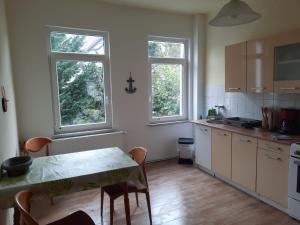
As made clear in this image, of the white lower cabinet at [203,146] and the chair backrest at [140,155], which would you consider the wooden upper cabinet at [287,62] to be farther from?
the chair backrest at [140,155]

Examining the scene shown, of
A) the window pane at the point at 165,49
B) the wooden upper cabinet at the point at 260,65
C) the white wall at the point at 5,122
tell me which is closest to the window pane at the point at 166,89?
the window pane at the point at 165,49

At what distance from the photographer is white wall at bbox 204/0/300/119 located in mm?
2816

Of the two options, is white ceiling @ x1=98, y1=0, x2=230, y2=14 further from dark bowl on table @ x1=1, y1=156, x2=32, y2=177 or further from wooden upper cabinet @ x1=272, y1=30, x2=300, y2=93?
dark bowl on table @ x1=1, y1=156, x2=32, y2=177

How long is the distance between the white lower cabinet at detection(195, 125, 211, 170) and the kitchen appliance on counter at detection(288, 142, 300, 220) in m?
1.28

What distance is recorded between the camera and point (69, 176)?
1738mm

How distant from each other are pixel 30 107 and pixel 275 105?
3363mm

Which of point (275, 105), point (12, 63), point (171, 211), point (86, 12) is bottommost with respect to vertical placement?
Answer: point (171, 211)

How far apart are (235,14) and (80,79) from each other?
97.9 inches

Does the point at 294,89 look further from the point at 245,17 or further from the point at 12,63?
the point at 12,63

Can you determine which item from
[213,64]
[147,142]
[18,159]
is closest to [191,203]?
[147,142]

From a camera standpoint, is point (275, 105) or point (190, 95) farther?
point (190, 95)

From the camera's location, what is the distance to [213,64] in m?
4.03

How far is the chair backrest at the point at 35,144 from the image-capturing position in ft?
9.08

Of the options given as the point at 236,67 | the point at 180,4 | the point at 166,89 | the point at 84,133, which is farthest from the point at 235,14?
the point at 84,133
